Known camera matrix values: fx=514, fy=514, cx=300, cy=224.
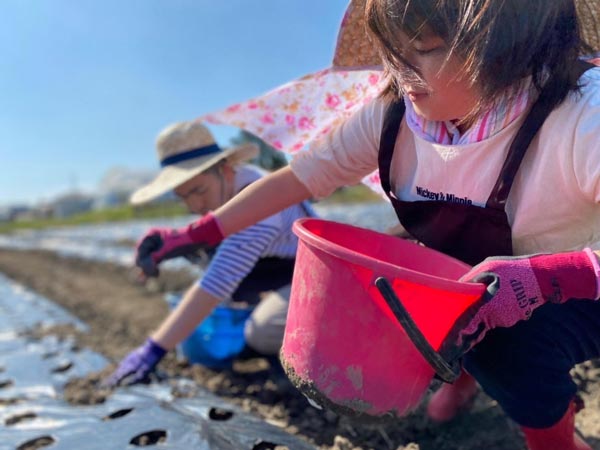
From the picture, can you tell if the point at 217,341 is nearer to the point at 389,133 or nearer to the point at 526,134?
the point at 389,133

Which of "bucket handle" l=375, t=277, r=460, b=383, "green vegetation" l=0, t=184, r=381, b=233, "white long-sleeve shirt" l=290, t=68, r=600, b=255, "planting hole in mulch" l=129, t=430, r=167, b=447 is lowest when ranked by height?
"green vegetation" l=0, t=184, r=381, b=233

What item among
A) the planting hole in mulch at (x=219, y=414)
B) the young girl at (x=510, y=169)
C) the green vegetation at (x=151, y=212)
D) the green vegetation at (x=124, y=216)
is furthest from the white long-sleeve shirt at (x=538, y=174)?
the green vegetation at (x=124, y=216)

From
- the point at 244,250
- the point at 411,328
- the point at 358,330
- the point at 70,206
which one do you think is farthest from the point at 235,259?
the point at 70,206

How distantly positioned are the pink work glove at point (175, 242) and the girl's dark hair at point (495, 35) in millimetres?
610

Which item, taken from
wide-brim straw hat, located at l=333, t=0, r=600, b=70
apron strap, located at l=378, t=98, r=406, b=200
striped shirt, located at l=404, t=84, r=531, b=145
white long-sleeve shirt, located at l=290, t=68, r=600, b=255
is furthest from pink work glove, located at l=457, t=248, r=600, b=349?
wide-brim straw hat, located at l=333, t=0, r=600, b=70

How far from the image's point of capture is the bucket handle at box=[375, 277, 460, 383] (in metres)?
0.70

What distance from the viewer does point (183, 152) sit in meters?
1.86

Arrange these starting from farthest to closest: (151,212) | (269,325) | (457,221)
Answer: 1. (151,212)
2. (269,325)
3. (457,221)

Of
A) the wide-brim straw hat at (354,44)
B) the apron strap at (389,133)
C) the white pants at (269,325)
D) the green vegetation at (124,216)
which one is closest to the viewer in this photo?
the apron strap at (389,133)

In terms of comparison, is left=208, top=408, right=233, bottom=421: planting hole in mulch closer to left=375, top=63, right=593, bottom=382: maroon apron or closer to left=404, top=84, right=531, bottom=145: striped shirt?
left=375, top=63, right=593, bottom=382: maroon apron

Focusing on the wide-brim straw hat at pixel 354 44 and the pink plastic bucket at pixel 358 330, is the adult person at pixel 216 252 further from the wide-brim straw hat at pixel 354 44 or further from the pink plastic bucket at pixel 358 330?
the pink plastic bucket at pixel 358 330

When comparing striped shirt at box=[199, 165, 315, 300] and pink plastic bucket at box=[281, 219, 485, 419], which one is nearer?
pink plastic bucket at box=[281, 219, 485, 419]

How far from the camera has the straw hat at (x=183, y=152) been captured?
71.5 inches

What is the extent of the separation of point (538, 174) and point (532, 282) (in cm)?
21
